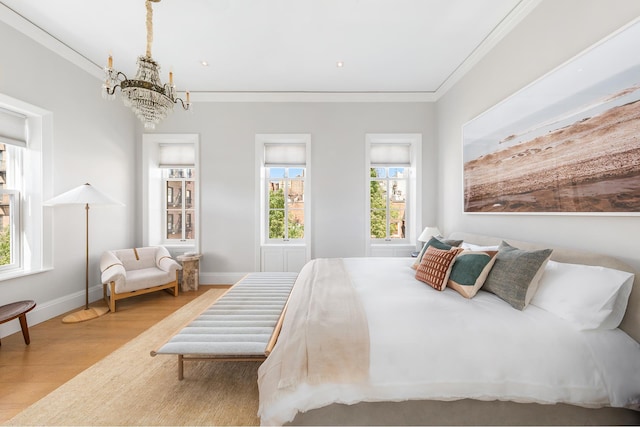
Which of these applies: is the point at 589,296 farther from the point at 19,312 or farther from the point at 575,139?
the point at 19,312

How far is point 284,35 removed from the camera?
2734mm

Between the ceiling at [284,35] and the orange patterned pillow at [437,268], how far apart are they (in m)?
2.30

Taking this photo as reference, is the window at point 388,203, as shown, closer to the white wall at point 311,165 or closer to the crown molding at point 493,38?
the white wall at point 311,165

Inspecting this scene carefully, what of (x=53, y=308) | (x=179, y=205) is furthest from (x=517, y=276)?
(x=179, y=205)

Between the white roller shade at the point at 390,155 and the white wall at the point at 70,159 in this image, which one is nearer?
the white wall at the point at 70,159

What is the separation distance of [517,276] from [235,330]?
190 centimetres

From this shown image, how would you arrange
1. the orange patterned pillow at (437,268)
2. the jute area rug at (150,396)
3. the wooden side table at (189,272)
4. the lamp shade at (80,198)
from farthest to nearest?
the wooden side table at (189,272) → the lamp shade at (80,198) → the orange patterned pillow at (437,268) → the jute area rug at (150,396)

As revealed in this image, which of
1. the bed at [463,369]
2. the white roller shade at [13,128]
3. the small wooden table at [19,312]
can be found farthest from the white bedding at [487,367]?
the white roller shade at [13,128]

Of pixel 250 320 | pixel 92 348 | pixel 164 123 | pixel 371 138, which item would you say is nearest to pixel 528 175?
pixel 371 138

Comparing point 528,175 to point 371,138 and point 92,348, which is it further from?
point 92,348

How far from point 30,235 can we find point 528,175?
202 inches

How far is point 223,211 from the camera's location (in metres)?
4.12

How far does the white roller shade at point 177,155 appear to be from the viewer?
429 cm

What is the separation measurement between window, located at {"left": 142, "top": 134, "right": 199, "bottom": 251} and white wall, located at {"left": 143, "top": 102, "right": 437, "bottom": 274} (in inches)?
10.4
